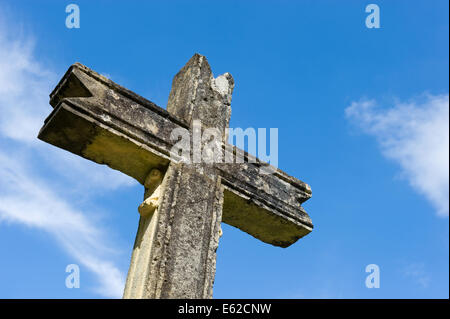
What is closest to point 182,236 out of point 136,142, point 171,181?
point 171,181

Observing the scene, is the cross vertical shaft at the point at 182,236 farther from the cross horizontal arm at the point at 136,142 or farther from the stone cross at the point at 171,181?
the cross horizontal arm at the point at 136,142

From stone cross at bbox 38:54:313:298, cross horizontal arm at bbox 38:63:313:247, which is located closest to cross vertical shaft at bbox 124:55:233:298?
stone cross at bbox 38:54:313:298

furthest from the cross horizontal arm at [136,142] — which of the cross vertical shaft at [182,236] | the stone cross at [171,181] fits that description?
the cross vertical shaft at [182,236]

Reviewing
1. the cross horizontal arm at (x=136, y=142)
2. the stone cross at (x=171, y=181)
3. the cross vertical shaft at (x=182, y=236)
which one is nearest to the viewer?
the cross vertical shaft at (x=182, y=236)

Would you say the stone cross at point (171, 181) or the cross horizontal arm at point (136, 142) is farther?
the cross horizontal arm at point (136, 142)

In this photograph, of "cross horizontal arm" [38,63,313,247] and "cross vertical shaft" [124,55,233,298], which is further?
"cross horizontal arm" [38,63,313,247]

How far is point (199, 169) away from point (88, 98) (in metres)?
1.07

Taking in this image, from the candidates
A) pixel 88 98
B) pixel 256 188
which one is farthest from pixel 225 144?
pixel 88 98

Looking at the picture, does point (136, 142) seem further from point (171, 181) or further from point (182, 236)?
point (182, 236)

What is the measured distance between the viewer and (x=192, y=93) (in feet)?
19.4

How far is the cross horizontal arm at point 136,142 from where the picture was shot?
505 cm

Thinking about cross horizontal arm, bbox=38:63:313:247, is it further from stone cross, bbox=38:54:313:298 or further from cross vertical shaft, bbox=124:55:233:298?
cross vertical shaft, bbox=124:55:233:298

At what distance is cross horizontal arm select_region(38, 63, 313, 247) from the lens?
199 inches
